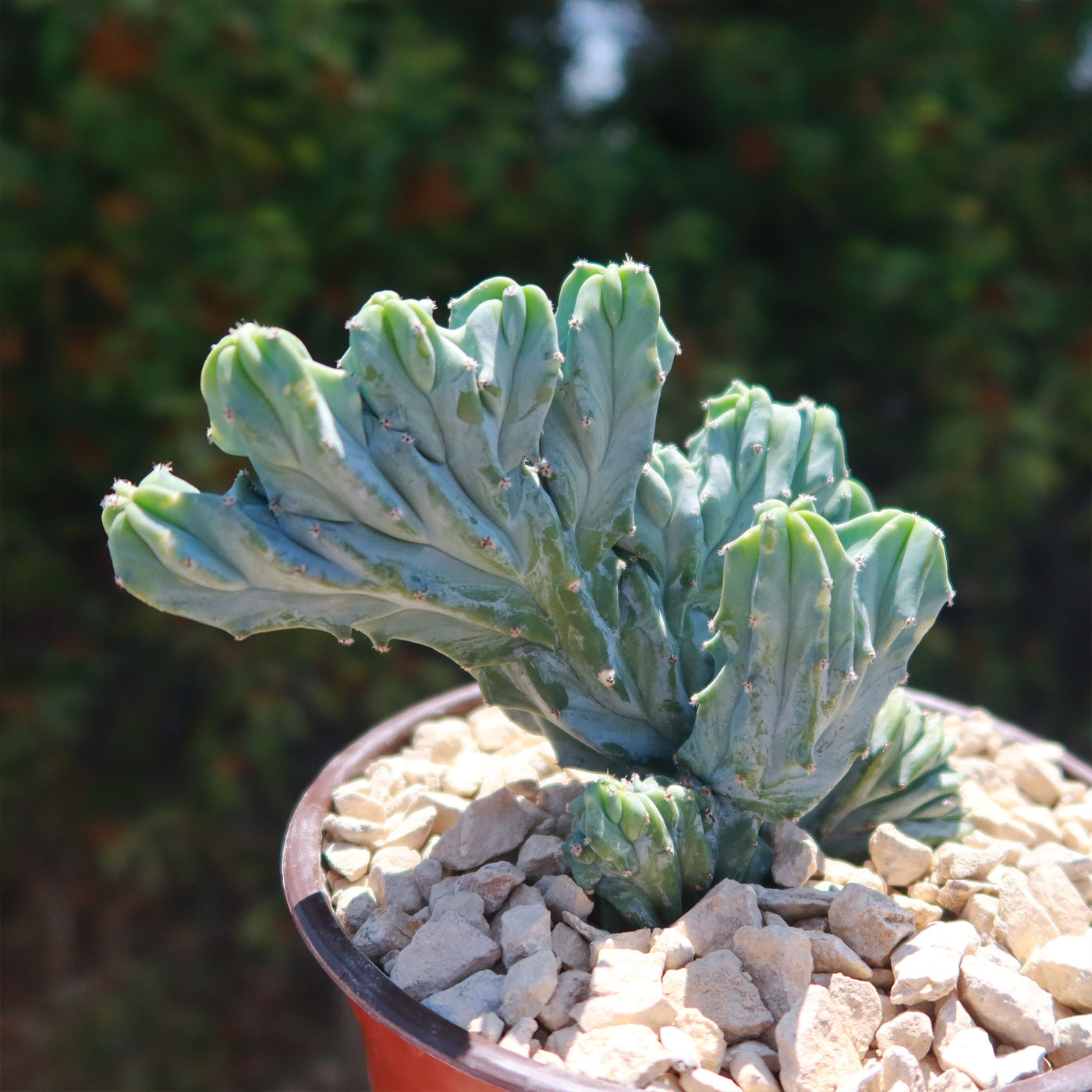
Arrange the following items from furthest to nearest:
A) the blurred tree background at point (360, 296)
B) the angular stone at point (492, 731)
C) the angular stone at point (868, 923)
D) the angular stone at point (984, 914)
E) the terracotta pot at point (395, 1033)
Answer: the blurred tree background at point (360, 296), the angular stone at point (492, 731), the angular stone at point (984, 914), the angular stone at point (868, 923), the terracotta pot at point (395, 1033)

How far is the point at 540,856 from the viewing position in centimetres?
160

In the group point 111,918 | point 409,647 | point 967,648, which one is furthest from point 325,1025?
point 967,648

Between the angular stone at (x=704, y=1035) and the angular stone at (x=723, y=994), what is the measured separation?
1 centimetres

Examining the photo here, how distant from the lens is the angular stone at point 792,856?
158 centimetres

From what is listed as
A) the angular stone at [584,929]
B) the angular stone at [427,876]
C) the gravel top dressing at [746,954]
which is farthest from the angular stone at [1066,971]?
the angular stone at [427,876]

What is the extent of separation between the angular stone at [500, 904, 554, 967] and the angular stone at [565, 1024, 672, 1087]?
14cm

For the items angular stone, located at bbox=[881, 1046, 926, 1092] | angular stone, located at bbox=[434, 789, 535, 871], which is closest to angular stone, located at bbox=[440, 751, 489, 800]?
angular stone, located at bbox=[434, 789, 535, 871]

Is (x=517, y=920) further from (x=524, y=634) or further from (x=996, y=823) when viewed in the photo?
(x=996, y=823)

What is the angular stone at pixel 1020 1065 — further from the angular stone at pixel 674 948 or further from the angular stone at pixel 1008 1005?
the angular stone at pixel 674 948

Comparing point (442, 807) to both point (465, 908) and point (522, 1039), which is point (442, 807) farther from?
point (522, 1039)

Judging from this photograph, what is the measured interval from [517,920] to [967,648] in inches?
93.6

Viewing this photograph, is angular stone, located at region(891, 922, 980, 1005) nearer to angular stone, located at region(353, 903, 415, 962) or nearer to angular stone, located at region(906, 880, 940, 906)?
angular stone, located at region(906, 880, 940, 906)

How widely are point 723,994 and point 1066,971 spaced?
1.43 ft

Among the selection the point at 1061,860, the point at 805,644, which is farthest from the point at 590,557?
the point at 1061,860
